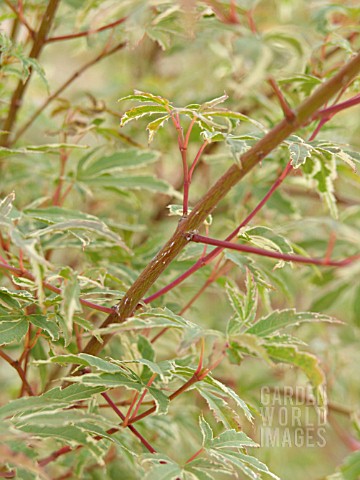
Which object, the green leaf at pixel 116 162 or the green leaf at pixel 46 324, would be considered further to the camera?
the green leaf at pixel 116 162

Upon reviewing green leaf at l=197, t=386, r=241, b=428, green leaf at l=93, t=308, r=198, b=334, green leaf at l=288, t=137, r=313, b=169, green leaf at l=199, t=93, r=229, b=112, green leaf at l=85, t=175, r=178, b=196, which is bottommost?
green leaf at l=197, t=386, r=241, b=428

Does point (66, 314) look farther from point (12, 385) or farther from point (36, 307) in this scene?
point (12, 385)

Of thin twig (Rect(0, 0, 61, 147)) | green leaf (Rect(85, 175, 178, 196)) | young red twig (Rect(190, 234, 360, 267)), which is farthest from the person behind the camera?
green leaf (Rect(85, 175, 178, 196))

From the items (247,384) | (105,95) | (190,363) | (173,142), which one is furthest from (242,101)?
(190,363)

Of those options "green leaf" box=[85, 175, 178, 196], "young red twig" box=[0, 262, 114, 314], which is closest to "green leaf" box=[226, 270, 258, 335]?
"young red twig" box=[0, 262, 114, 314]

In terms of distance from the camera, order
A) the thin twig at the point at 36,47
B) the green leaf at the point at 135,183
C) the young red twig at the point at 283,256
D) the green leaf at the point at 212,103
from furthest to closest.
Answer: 1. the green leaf at the point at 135,183
2. the thin twig at the point at 36,47
3. the green leaf at the point at 212,103
4. the young red twig at the point at 283,256

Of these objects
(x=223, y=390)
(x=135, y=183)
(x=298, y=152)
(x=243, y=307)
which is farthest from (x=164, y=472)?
(x=135, y=183)

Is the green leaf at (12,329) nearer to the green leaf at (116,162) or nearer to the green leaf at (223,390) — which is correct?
the green leaf at (223,390)

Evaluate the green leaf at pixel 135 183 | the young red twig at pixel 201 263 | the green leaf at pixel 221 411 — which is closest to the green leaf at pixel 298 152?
the young red twig at pixel 201 263

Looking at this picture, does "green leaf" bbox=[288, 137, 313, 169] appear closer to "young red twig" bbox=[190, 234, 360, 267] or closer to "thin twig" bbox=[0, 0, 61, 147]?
"young red twig" bbox=[190, 234, 360, 267]

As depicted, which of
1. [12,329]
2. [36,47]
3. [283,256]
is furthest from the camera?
[36,47]

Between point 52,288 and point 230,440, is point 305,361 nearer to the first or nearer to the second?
point 230,440

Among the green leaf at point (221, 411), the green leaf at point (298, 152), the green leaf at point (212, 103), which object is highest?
the green leaf at point (212, 103)

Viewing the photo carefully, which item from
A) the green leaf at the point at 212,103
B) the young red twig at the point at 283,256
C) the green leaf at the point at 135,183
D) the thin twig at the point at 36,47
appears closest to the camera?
the young red twig at the point at 283,256
